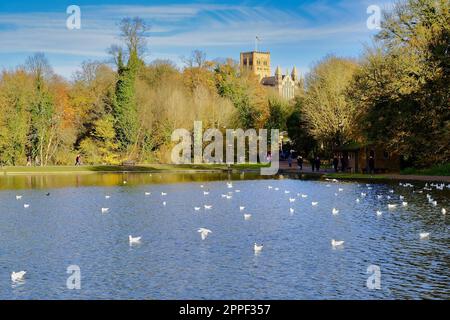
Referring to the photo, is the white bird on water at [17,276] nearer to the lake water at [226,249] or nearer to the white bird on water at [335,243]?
the lake water at [226,249]

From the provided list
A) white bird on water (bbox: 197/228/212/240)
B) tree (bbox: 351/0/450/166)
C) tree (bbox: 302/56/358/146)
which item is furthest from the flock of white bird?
tree (bbox: 302/56/358/146)

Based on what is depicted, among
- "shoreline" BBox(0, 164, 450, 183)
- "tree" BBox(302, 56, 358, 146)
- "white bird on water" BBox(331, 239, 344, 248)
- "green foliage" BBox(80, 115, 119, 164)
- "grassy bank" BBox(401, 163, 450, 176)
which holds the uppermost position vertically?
"tree" BBox(302, 56, 358, 146)

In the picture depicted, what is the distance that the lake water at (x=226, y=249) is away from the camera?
55.8 feet

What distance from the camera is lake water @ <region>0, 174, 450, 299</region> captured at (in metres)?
17.0

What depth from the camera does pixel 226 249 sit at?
2234 cm

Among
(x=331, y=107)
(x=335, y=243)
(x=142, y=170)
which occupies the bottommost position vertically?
(x=142, y=170)

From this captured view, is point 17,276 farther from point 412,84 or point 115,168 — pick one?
point 115,168

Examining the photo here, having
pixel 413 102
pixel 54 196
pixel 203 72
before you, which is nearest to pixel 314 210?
pixel 54 196

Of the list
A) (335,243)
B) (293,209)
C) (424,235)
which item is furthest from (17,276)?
(293,209)

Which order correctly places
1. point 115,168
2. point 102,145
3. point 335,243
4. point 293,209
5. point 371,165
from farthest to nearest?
1. point 102,145
2. point 115,168
3. point 371,165
4. point 293,209
5. point 335,243

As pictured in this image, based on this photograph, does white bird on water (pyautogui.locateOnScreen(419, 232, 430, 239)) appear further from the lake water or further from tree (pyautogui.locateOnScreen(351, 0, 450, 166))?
tree (pyautogui.locateOnScreen(351, 0, 450, 166))

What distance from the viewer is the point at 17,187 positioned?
52875mm

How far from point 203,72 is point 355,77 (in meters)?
50.3

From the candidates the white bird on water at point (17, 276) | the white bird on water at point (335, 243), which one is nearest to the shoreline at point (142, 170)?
the white bird on water at point (335, 243)
